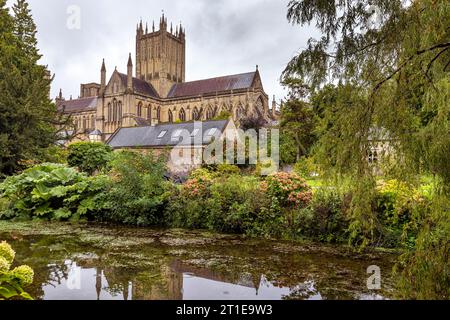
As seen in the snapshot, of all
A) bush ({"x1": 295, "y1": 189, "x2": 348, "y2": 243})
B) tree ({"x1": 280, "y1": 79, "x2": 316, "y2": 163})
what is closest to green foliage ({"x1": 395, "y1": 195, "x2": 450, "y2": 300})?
bush ({"x1": 295, "y1": 189, "x2": 348, "y2": 243})

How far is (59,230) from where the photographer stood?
11.1 m

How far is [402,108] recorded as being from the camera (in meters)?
3.59

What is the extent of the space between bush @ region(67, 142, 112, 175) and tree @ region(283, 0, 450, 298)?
68.7 feet

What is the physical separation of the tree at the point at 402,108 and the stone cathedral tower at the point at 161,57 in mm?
67308

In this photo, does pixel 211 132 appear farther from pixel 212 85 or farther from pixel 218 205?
pixel 212 85

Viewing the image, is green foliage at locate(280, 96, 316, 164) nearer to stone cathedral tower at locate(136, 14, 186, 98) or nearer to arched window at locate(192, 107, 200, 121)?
arched window at locate(192, 107, 200, 121)

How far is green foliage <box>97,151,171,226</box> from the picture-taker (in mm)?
12231

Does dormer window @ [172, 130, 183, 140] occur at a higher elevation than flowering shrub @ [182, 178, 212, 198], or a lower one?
higher

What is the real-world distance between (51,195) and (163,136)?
2062 centimetres

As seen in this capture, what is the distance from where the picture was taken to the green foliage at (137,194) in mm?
12231

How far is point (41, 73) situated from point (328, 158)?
912 inches

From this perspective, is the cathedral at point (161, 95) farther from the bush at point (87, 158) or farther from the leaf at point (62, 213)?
the leaf at point (62, 213)

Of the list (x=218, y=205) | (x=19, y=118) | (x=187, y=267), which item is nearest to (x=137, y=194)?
(x=218, y=205)
